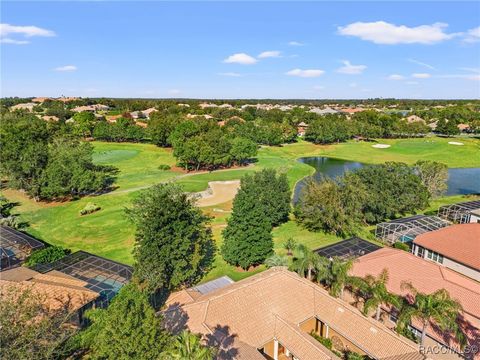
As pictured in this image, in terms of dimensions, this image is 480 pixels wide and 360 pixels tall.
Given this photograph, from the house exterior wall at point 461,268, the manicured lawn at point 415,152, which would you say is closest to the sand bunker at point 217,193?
the house exterior wall at point 461,268

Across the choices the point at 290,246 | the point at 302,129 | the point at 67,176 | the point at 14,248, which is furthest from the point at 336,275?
the point at 302,129

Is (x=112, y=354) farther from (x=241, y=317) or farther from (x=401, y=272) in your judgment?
(x=401, y=272)

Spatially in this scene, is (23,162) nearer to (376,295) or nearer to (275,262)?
(275,262)

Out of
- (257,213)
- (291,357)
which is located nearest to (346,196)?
(257,213)

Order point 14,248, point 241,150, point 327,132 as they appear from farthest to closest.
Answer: point 327,132 → point 241,150 → point 14,248

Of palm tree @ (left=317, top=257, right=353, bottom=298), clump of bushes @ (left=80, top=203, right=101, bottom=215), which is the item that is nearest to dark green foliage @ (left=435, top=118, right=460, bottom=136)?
palm tree @ (left=317, top=257, right=353, bottom=298)

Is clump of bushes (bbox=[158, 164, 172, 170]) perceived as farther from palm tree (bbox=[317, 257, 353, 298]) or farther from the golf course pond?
palm tree (bbox=[317, 257, 353, 298])
